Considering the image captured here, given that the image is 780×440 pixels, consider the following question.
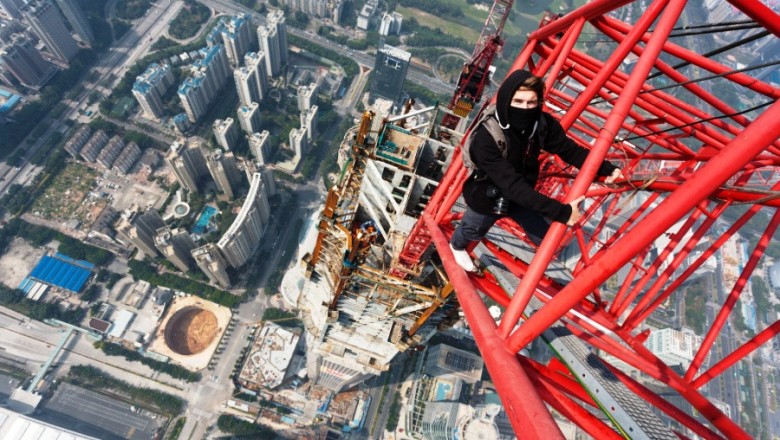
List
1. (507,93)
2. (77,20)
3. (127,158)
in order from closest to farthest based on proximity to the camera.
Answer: (507,93) → (127,158) → (77,20)

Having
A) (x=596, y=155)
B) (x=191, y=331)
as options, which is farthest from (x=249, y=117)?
(x=596, y=155)

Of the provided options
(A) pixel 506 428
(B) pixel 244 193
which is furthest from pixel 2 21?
(A) pixel 506 428

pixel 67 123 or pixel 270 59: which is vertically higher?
pixel 270 59

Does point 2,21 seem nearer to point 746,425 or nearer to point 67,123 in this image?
point 67,123

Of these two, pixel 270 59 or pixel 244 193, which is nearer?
pixel 244 193

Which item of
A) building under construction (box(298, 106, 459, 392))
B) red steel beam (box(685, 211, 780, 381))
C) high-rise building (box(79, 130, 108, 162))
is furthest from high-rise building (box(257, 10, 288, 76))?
red steel beam (box(685, 211, 780, 381))

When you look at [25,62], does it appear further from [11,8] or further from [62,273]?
[62,273]
